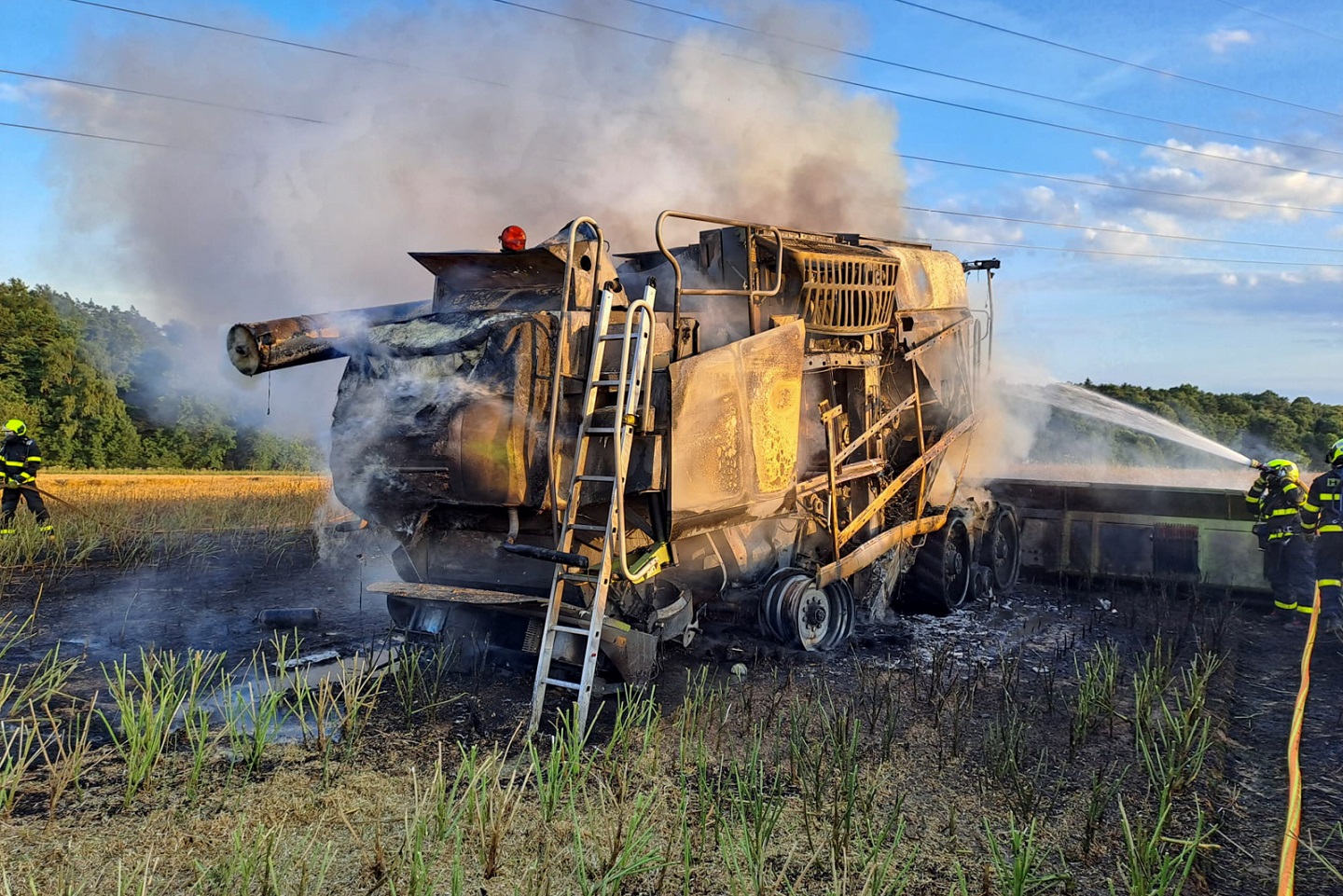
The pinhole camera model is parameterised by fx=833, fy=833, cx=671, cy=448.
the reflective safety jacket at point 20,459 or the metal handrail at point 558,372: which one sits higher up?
the metal handrail at point 558,372

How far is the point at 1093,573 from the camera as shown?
9172mm

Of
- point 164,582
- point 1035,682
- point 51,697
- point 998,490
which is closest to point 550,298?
point 51,697

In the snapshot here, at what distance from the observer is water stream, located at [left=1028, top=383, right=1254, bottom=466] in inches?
342

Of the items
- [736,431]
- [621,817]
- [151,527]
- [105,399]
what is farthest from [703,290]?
[105,399]

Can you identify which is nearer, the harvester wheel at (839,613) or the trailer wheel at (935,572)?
the harvester wheel at (839,613)

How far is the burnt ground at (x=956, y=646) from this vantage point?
392cm

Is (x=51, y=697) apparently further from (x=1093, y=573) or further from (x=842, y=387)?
(x=1093, y=573)

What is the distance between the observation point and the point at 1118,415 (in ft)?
29.5

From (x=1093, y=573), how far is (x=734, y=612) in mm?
5167

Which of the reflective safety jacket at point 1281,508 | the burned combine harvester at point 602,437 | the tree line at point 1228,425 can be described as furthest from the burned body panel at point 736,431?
the tree line at point 1228,425

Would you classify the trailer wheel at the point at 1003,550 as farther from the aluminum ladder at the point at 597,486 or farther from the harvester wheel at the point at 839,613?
the aluminum ladder at the point at 597,486

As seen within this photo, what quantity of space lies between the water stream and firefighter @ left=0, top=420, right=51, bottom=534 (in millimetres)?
11581

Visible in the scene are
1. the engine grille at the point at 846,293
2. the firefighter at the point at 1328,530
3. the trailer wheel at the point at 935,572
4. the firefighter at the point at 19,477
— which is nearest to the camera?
the engine grille at the point at 846,293

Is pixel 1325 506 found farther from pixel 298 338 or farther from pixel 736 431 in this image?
pixel 298 338
